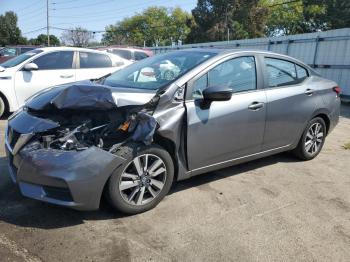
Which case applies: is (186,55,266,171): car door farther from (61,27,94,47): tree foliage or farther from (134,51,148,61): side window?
(61,27,94,47): tree foliage

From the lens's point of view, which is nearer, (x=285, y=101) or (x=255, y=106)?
(x=255, y=106)

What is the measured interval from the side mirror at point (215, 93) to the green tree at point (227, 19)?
1975 inches

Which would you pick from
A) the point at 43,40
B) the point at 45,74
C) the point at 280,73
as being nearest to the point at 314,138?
Answer: the point at 280,73

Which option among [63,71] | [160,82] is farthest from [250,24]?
[160,82]

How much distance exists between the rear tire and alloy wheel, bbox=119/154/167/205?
2.55 m

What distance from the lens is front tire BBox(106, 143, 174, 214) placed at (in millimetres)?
3547

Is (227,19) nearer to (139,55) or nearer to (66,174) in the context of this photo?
(139,55)

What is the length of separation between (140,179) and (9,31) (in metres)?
70.4

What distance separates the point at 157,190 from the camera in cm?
390

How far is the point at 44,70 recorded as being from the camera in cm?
845

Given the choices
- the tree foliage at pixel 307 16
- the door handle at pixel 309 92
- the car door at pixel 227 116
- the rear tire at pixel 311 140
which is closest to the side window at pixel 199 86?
the car door at pixel 227 116

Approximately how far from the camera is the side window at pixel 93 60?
29.5 ft

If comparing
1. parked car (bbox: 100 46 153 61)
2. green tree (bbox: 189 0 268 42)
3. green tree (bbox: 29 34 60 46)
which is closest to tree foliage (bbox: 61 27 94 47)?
green tree (bbox: 29 34 60 46)

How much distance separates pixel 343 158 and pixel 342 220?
2384mm
